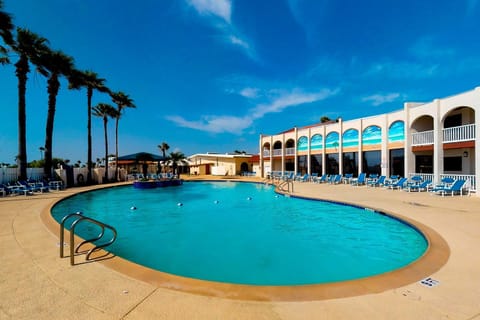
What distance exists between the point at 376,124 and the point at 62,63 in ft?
85.3

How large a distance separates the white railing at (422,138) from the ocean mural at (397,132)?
0.76m

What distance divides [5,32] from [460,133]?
28758 mm

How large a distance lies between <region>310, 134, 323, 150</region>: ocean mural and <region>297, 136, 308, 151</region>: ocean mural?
685 millimetres

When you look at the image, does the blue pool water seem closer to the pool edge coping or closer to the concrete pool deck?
the pool edge coping

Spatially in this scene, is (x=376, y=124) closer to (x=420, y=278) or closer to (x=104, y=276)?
(x=420, y=278)

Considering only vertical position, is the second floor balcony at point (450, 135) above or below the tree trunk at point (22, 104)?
below

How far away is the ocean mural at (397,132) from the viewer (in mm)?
16688

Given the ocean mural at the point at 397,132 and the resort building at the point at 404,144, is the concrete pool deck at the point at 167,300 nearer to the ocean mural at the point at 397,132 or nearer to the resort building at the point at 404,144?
the resort building at the point at 404,144

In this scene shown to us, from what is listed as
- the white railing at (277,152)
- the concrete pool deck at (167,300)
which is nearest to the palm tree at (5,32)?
the concrete pool deck at (167,300)

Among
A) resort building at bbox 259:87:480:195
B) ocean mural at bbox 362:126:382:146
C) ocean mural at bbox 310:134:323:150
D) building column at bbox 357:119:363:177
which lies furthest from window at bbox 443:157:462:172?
ocean mural at bbox 310:134:323:150

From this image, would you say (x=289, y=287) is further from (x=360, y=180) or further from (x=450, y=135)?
(x=360, y=180)

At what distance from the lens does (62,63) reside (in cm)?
1777

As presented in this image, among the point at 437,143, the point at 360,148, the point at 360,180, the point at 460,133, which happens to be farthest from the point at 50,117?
the point at 460,133

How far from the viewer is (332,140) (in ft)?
73.9
